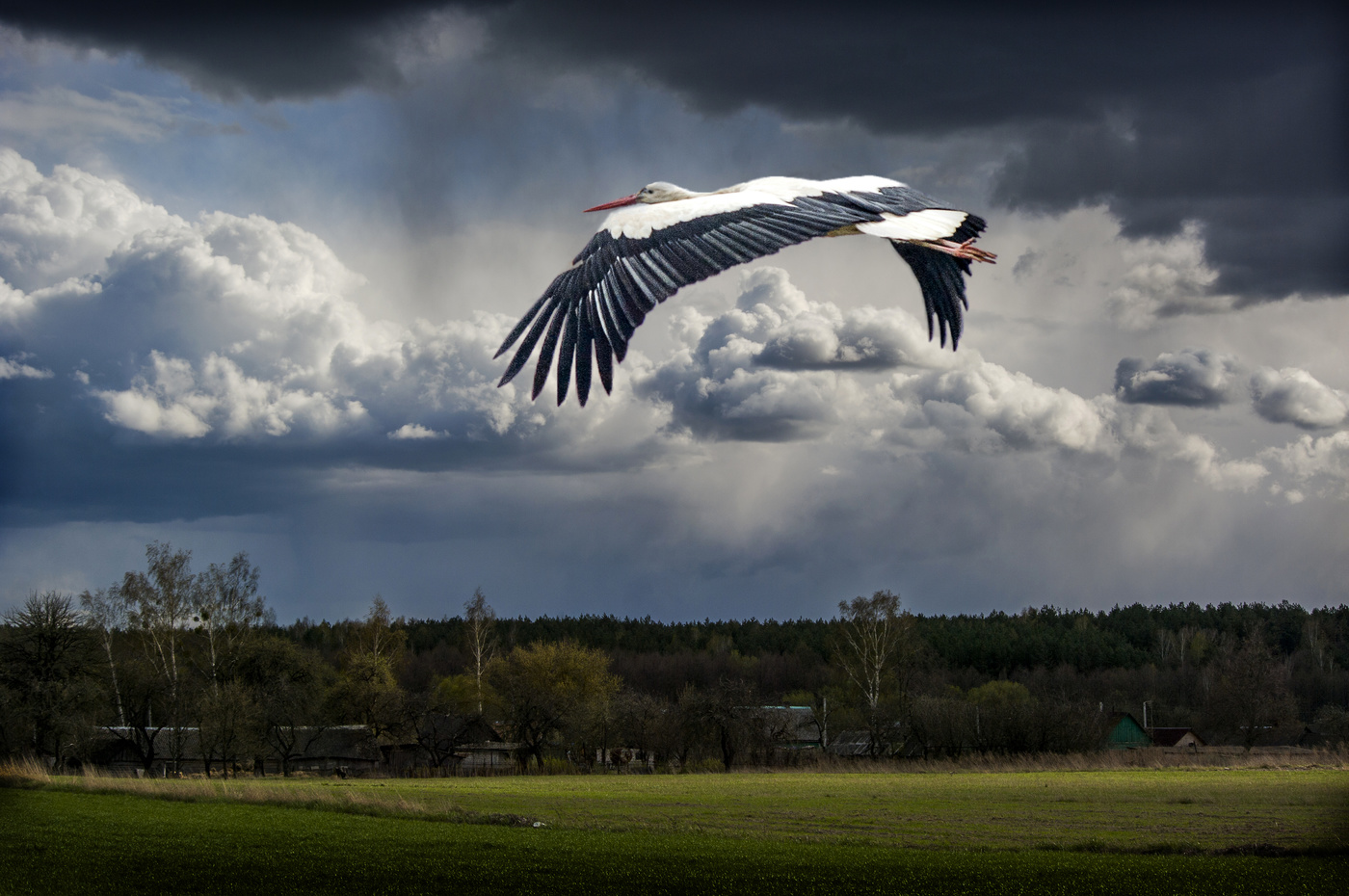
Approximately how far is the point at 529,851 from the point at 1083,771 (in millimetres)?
39237

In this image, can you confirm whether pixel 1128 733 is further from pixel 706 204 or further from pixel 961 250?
pixel 706 204

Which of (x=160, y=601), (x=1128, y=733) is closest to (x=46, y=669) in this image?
(x=160, y=601)

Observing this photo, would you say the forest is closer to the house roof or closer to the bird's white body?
the house roof

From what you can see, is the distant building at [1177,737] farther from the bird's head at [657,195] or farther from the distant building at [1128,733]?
the bird's head at [657,195]

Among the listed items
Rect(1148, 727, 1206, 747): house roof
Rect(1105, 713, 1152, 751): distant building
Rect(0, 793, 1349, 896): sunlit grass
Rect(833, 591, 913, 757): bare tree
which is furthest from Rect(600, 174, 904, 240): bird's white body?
Rect(1148, 727, 1206, 747): house roof

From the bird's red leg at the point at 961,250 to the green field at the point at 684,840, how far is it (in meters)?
12.5

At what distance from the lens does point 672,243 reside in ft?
17.7

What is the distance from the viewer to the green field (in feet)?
55.4

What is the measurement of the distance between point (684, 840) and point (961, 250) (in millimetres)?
20405

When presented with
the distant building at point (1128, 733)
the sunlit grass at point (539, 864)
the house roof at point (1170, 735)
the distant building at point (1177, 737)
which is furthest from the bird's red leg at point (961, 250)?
the house roof at point (1170, 735)

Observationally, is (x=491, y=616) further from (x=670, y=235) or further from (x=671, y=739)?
(x=670, y=235)

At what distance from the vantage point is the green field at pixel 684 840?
55.4 feet

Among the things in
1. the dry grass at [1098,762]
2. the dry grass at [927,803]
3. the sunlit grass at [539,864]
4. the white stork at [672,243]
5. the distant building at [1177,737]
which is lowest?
the distant building at [1177,737]

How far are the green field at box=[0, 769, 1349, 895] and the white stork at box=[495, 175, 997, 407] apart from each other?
500 inches
